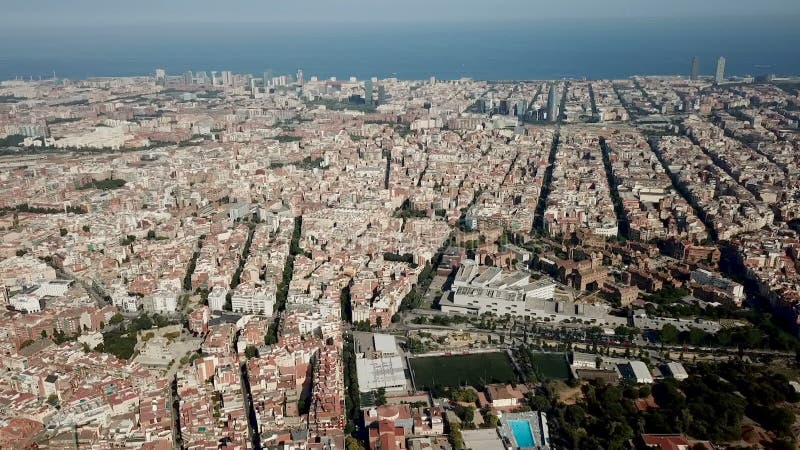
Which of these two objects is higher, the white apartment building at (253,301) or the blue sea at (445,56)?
the blue sea at (445,56)

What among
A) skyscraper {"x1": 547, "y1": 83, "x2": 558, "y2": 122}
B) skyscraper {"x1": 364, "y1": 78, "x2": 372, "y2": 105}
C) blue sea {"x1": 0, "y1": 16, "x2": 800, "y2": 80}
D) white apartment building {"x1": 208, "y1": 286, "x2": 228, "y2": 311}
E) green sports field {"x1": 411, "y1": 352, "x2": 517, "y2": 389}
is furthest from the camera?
blue sea {"x1": 0, "y1": 16, "x2": 800, "y2": 80}

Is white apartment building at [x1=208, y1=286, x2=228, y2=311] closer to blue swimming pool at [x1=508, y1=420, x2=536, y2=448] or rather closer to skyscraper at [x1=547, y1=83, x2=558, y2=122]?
blue swimming pool at [x1=508, y1=420, x2=536, y2=448]

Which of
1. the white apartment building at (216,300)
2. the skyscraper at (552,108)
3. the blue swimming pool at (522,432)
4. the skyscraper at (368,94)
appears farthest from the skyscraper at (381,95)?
the blue swimming pool at (522,432)

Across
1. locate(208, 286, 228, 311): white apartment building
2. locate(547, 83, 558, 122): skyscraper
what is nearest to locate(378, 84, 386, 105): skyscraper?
locate(547, 83, 558, 122): skyscraper

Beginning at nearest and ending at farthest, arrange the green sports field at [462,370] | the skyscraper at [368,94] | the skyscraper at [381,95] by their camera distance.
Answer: the green sports field at [462,370], the skyscraper at [381,95], the skyscraper at [368,94]

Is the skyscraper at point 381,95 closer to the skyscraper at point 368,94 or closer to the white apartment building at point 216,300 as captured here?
the skyscraper at point 368,94

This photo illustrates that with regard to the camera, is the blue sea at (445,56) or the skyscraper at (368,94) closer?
the skyscraper at (368,94)

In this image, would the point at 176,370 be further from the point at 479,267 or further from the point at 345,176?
the point at 345,176
